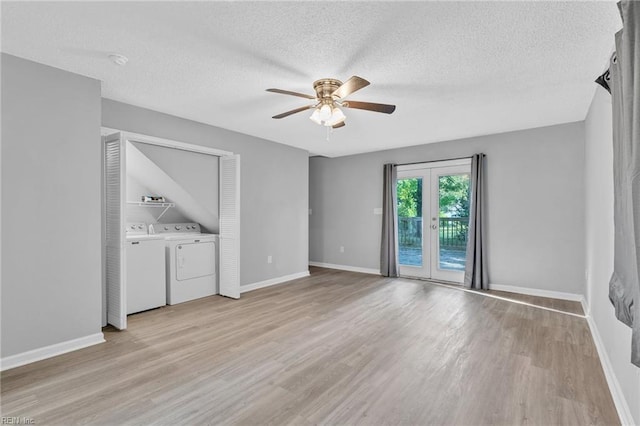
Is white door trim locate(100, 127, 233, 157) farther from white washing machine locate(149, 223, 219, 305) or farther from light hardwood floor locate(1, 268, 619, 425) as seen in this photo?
light hardwood floor locate(1, 268, 619, 425)

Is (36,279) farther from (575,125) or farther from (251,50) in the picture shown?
(575,125)

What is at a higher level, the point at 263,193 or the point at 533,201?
the point at 263,193

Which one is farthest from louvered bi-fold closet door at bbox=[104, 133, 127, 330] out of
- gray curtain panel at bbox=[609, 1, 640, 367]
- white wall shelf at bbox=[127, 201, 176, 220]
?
gray curtain panel at bbox=[609, 1, 640, 367]

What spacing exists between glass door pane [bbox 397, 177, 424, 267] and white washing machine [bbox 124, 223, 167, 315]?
4.11 m

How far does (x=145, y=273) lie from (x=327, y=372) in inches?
106

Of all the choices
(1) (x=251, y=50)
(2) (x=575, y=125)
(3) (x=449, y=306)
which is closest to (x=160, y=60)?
(1) (x=251, y=50)

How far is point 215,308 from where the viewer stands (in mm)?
4012

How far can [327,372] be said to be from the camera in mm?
2404

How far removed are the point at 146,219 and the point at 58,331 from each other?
96.9 inches

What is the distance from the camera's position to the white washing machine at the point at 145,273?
3.72 meters

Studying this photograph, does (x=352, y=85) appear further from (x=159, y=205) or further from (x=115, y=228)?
(x=159, y=205)

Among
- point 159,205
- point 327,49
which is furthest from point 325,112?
point 159,205

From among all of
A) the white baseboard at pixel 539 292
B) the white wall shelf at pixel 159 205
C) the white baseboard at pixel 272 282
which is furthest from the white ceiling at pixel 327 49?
the white baseboard at pixel 272 282

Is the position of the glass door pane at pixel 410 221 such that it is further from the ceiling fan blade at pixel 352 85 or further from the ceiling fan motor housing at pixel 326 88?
the ceiling fan blade at pixel 352 85
